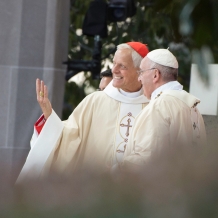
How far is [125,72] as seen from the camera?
4.48m

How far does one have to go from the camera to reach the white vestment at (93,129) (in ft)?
14.5

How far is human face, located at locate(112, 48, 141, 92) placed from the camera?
4488mm

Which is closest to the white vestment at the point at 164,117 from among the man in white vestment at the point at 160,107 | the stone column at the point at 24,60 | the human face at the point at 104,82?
the man in white vestment at the point at 160,107

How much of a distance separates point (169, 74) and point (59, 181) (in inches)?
130

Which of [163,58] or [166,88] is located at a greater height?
[163,58]

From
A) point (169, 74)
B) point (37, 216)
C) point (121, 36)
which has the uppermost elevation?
point (121, 36)

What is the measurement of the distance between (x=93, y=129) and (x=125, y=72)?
0.45 m

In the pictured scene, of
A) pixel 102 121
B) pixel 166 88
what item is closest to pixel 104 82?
pixel 102 121

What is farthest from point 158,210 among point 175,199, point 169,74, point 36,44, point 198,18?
point 36,44

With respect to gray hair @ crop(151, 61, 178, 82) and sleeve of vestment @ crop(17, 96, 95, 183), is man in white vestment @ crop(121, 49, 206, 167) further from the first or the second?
sleeve of vestment @ crop(17, 96, 95, 183)

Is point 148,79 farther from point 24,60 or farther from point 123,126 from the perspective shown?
point 24,60

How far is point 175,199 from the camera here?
2.75 feet

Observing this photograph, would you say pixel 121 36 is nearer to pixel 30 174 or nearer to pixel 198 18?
pixel 198 18

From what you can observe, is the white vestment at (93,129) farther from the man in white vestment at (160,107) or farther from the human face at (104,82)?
the human face at (104,82)
